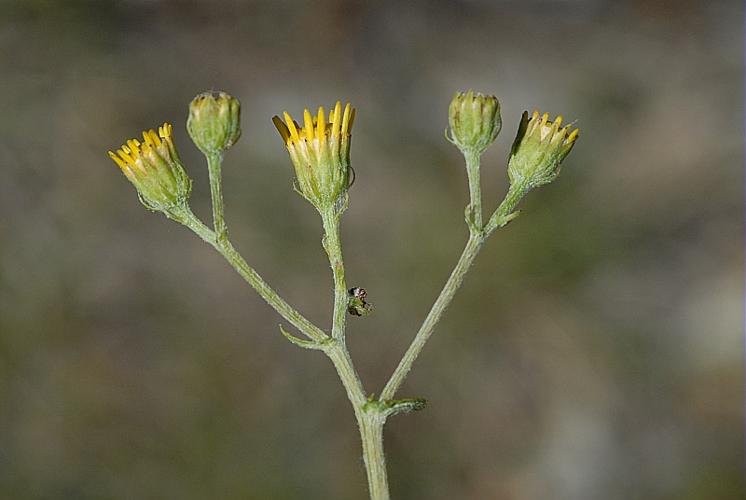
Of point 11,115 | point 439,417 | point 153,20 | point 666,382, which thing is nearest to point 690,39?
point 666,382

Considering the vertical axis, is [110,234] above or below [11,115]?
below

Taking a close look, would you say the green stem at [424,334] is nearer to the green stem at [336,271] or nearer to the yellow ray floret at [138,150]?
the green stem at [336,271]

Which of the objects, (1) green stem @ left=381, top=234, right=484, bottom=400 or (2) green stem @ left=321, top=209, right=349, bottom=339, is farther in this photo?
(2) green stem @ left=321, top=209, right=349, bottom=339

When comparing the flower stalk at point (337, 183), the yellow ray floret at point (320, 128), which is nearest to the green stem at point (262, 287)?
the flower stalk at point (337, 183)

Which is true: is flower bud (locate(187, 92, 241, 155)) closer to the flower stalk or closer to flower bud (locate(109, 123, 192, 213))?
the flower stalk

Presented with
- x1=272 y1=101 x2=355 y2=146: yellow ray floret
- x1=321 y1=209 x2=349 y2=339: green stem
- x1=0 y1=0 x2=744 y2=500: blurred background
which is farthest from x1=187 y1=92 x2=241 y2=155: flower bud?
x1=0 y1=0 x2=744 y2=500: blurred background

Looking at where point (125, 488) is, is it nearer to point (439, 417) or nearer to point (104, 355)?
point (104, 355)
